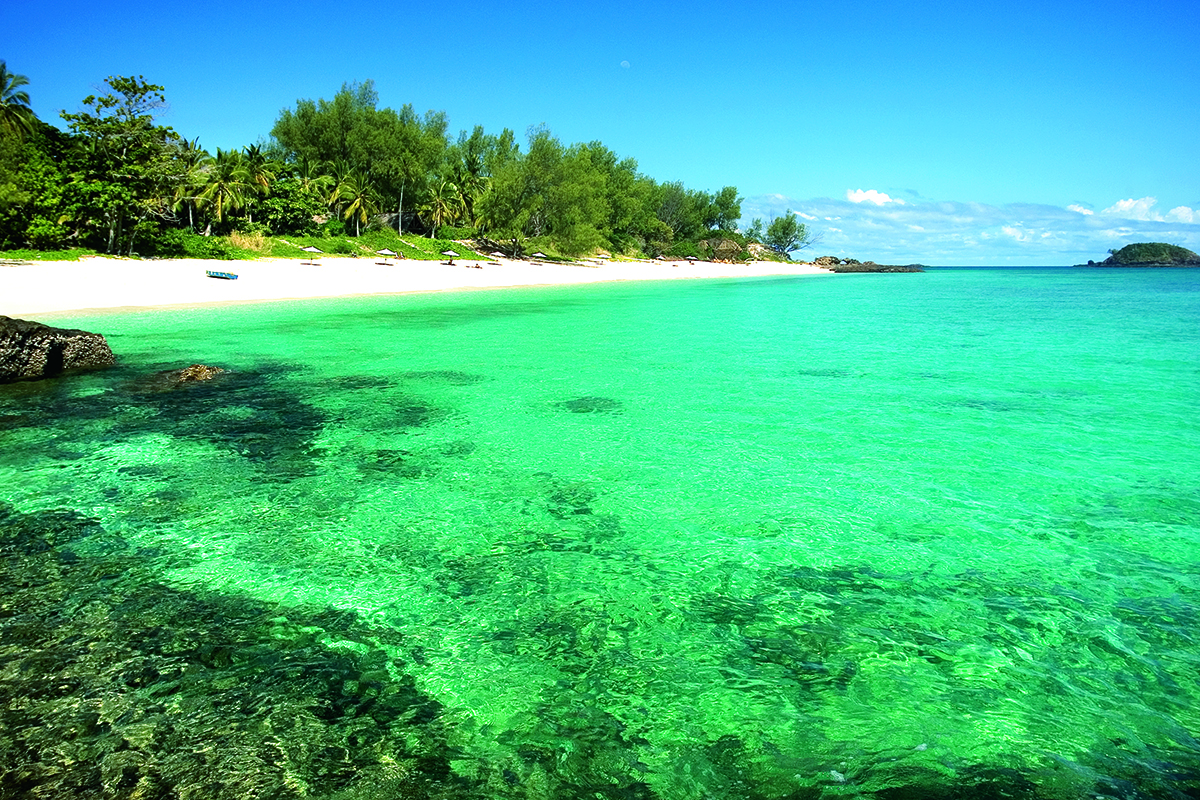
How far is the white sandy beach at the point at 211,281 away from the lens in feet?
79.1

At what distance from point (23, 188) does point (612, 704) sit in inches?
1595

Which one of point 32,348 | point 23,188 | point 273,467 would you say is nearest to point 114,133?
point 23,188

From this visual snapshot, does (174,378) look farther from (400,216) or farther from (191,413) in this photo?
(400,216)

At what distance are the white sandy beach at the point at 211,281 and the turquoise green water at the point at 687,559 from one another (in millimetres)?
13896

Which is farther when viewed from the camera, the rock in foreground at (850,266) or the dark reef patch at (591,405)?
the rock in foreground at (850,266)

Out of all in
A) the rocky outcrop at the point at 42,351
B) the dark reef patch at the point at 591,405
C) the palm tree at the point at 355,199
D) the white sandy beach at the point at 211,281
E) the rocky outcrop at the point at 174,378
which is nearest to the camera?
the dark reef patch at the point at 591,405

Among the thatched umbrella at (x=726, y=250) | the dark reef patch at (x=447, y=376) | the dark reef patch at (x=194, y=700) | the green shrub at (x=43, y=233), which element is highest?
the thatched umbrella at (x=726, y=250)

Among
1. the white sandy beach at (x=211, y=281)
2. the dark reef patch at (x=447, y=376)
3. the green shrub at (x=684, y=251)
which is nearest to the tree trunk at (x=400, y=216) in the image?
the white sandy beach at (x=211, y=281)

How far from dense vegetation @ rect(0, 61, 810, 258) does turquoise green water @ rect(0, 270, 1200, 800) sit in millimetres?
26325

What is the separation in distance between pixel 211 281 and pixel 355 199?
30675mm

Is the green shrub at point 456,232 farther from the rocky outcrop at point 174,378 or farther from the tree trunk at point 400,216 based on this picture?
the rocky outcrop at point 174,378

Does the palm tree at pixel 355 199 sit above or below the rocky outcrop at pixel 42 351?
above

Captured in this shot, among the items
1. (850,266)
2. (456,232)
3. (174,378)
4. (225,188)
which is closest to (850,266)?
(850,266)

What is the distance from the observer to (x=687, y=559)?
6039 mm
